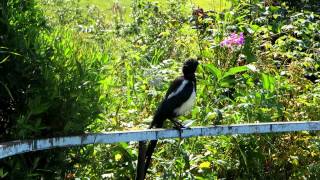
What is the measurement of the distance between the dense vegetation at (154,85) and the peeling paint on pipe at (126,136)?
0.08 metres

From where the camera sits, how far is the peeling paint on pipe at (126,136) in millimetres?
2387

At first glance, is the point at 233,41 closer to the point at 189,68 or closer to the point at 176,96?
the point at 189,68

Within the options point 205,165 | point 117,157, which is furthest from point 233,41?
point 117,157

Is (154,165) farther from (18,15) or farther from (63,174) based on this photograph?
(18,15)

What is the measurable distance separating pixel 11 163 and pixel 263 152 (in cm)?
212

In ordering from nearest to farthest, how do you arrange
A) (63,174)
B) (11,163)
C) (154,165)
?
(11,163) < (63,174) < (154,165)

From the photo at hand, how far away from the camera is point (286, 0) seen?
25.3 feet

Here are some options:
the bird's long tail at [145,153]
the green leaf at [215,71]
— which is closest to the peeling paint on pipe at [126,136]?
the bird's long tail at [145,153]

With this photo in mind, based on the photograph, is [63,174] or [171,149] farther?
[171,149]

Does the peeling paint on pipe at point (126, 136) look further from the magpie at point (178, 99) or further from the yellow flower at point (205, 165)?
the yellow flower at point (205, 165)

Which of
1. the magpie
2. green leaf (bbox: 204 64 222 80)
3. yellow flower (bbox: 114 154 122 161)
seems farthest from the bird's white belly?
yellow flower (bbox: 114 154 122 161)

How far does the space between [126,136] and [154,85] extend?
1648 mm

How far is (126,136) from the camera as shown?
272 cm

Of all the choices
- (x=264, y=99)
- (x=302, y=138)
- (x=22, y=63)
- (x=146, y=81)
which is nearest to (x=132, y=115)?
(x=146, y=81)
